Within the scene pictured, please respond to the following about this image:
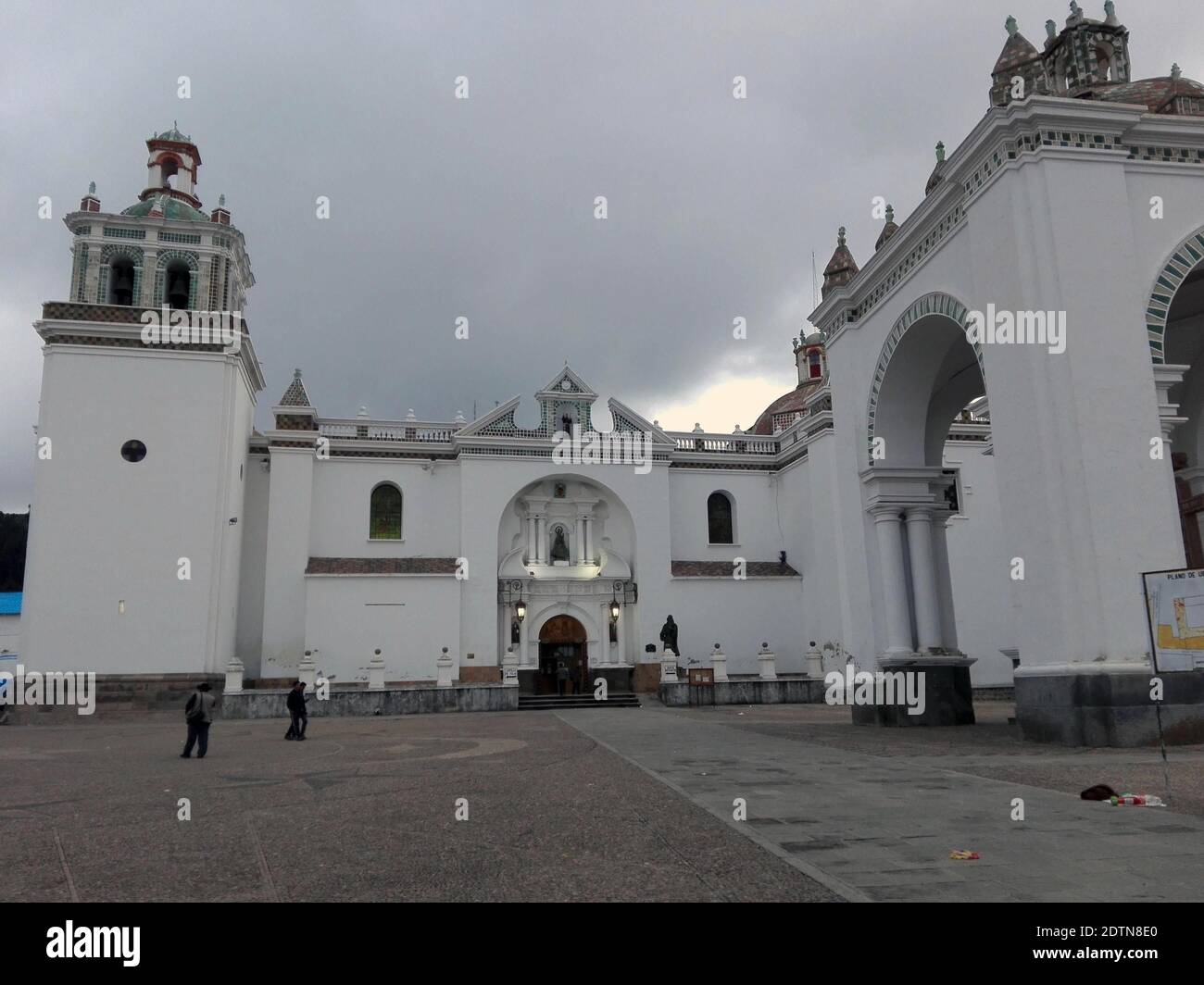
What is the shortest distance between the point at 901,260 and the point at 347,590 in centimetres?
1791

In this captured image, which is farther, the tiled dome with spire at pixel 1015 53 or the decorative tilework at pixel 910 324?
the tiled dome with spire at pixel 1015 53

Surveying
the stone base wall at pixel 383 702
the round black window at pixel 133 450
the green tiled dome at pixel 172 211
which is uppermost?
the green tiled dome at pixel 172 211

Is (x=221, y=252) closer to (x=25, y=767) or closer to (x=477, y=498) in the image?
(x=477, y=498)

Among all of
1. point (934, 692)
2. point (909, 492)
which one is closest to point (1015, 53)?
point (909, 492)

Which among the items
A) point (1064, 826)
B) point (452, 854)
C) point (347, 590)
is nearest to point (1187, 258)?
point (1064, 826)

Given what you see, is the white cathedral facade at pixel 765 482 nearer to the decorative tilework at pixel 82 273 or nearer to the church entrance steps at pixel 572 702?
the decorative tilework at pixel 82 273

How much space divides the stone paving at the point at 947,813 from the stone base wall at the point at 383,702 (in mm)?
10342

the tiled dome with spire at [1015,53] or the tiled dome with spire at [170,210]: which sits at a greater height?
the tiled dome with spire at [170,210]

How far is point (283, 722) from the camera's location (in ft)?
61.7

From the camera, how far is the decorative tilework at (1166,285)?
1049 cm

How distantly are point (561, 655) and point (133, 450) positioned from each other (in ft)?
43.6

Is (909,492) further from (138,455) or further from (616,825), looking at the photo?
(138,455)

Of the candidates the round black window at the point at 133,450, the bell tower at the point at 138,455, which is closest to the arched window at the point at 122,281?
the bell tower at the point at 138,455

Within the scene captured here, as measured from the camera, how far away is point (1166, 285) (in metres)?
10.7
